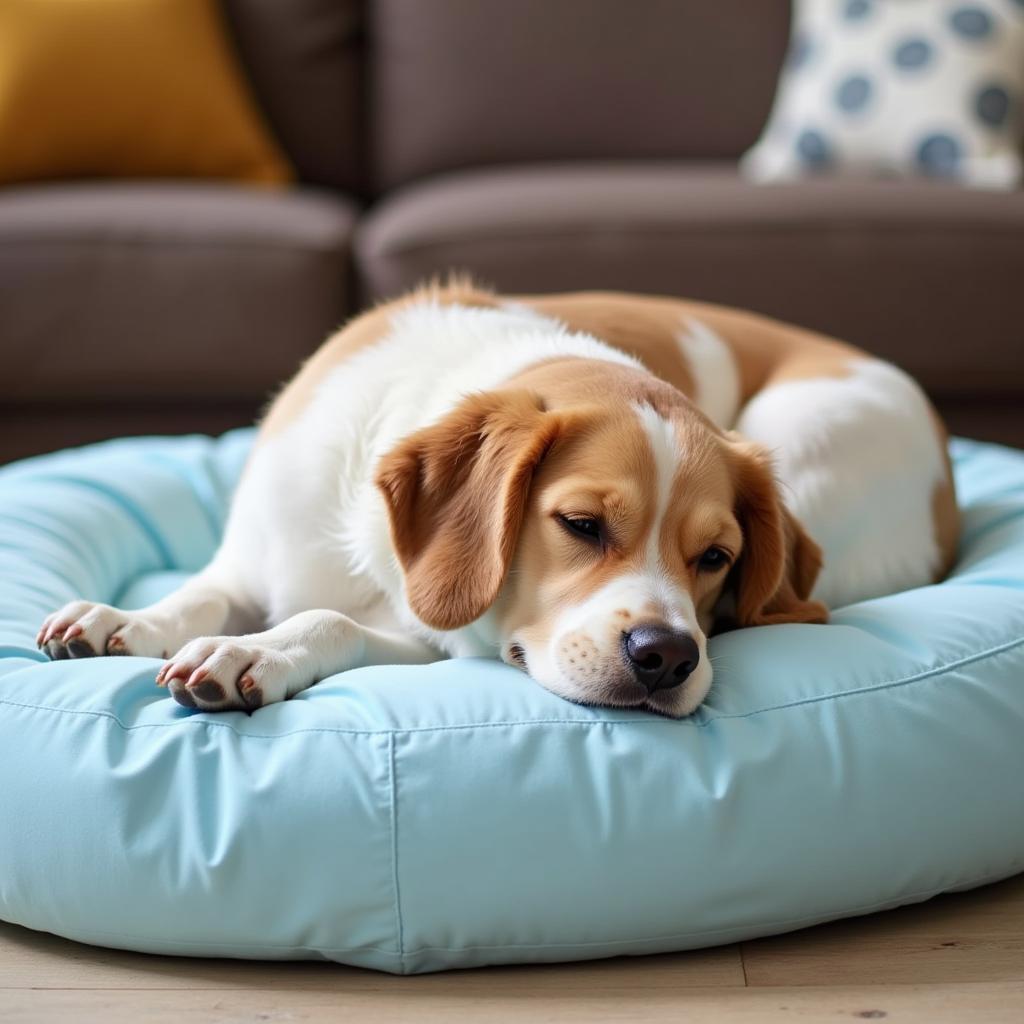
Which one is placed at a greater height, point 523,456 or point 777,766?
point 523,456

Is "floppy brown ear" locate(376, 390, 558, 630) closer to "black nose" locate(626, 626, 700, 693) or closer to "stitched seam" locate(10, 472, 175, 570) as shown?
"black nose" locate(626, 626, 700, 693)

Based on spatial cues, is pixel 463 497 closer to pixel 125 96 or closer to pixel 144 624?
pixel 144 624

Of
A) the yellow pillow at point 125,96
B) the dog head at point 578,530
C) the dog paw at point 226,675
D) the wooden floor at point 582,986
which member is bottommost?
the wooden floor at point 582,986

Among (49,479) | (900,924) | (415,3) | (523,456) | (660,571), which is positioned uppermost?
(415,3)

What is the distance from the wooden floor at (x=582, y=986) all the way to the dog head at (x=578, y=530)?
34 cm

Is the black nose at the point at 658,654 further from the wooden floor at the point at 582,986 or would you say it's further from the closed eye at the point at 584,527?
the wooden floor at the point at 582,986

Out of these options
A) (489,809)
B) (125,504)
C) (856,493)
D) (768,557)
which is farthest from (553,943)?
(125,504)

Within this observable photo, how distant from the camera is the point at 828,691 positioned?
6.09 feet

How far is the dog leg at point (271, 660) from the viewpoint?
179 cm

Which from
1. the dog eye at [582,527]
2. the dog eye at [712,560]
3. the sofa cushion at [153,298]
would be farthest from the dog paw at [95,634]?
the sofa cushion at [153,298]

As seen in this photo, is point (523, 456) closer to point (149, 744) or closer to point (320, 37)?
point (149, 744)

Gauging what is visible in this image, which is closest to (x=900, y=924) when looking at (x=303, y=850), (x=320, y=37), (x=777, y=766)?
(x=777, y=766)

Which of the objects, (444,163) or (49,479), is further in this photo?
(444,163)

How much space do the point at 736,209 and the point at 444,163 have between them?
1293 millimetres
